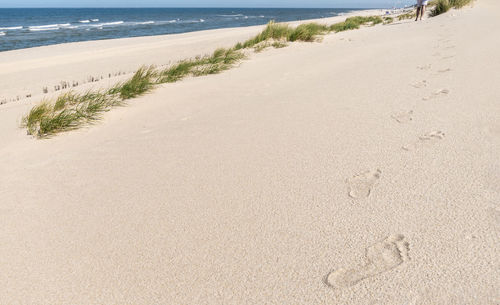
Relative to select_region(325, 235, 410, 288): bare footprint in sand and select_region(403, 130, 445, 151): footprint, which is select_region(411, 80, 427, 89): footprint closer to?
select_region(403, 130, 445, 151): footprint

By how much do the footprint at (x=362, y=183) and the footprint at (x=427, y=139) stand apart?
1.15 feet

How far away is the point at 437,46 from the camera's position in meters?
5.19

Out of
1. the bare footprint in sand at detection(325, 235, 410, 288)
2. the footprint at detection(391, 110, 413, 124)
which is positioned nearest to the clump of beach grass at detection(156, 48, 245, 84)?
the footprint at detection(391, 110, 413, 124)

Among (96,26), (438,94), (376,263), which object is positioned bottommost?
(376,263)

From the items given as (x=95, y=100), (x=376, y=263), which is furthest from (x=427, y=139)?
(x=95, y=100)

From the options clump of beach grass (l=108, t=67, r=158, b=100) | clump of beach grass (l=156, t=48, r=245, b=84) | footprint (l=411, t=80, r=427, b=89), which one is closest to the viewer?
footprint (l=411, t=80, r=427, b=89)

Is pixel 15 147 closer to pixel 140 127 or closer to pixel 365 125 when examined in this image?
pixel 140 127

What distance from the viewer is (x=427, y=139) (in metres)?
2.14

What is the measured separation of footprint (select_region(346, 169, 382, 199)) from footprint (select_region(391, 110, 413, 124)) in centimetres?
82

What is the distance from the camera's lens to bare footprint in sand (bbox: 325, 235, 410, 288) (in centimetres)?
118

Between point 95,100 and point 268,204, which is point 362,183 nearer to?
point 268,204

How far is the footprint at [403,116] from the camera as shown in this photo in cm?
250

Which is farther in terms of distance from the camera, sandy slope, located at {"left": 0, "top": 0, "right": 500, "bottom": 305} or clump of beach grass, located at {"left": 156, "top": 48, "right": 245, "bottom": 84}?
clump of beach grass, located at {"left": 156, "top": 48, "right": 245, "bottom": 84}

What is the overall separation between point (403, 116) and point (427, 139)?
1.56ft
